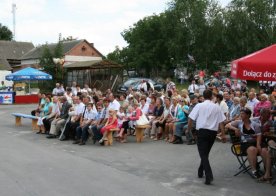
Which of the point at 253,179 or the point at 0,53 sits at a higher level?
the point at 0,53

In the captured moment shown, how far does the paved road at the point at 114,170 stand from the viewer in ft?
24.0

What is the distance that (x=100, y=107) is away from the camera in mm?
13727

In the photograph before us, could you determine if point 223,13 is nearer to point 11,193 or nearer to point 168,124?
point 168,124

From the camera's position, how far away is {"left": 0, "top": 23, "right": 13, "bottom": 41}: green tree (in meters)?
97.4

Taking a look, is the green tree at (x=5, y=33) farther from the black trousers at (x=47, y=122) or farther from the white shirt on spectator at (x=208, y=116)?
the white shirt on spectator at (x=208, y=116)

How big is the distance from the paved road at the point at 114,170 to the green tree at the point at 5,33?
294 feet

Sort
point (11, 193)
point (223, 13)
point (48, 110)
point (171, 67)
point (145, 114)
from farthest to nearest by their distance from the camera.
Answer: point (171, 67), point (223, 13), point (48, 110), point (145, 114), point (11, 193)

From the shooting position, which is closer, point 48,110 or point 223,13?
point 48,110

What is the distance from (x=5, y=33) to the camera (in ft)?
319

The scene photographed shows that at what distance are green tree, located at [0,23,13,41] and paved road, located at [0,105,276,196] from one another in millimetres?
89554

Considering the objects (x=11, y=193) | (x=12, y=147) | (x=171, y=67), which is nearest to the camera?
(x=11, y=193)

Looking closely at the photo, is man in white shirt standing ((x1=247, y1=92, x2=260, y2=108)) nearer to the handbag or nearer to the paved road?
the paved road

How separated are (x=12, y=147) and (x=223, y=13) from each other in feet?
136

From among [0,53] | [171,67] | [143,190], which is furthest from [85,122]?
[0,53]
